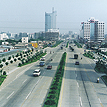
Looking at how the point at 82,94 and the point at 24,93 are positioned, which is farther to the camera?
the point at 24,93

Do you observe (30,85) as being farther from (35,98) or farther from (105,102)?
(105,102)

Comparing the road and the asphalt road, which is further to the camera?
the asphalt road

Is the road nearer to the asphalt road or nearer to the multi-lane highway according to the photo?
the multi-lane highway

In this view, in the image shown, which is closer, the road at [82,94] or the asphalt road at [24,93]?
the road at [82,94]

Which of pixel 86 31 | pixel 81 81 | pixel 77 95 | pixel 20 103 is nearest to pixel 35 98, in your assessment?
pixel 20 103

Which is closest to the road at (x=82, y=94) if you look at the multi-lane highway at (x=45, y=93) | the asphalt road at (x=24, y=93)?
the multi-lane highway at (x=45, y=93)

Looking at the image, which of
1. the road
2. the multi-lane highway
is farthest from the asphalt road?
the road

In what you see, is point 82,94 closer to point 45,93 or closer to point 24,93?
point 45,93

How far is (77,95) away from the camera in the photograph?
20.7 meters

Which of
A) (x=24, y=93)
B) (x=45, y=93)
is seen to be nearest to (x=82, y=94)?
(x=45, y=93)

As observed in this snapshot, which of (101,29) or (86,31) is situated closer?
(101,29)

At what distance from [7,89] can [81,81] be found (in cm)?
1029

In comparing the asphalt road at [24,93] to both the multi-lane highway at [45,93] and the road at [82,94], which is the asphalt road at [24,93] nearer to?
the multi-lane highway at [45,93]

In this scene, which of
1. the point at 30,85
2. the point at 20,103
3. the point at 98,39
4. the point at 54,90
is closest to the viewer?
the point at 20,103
